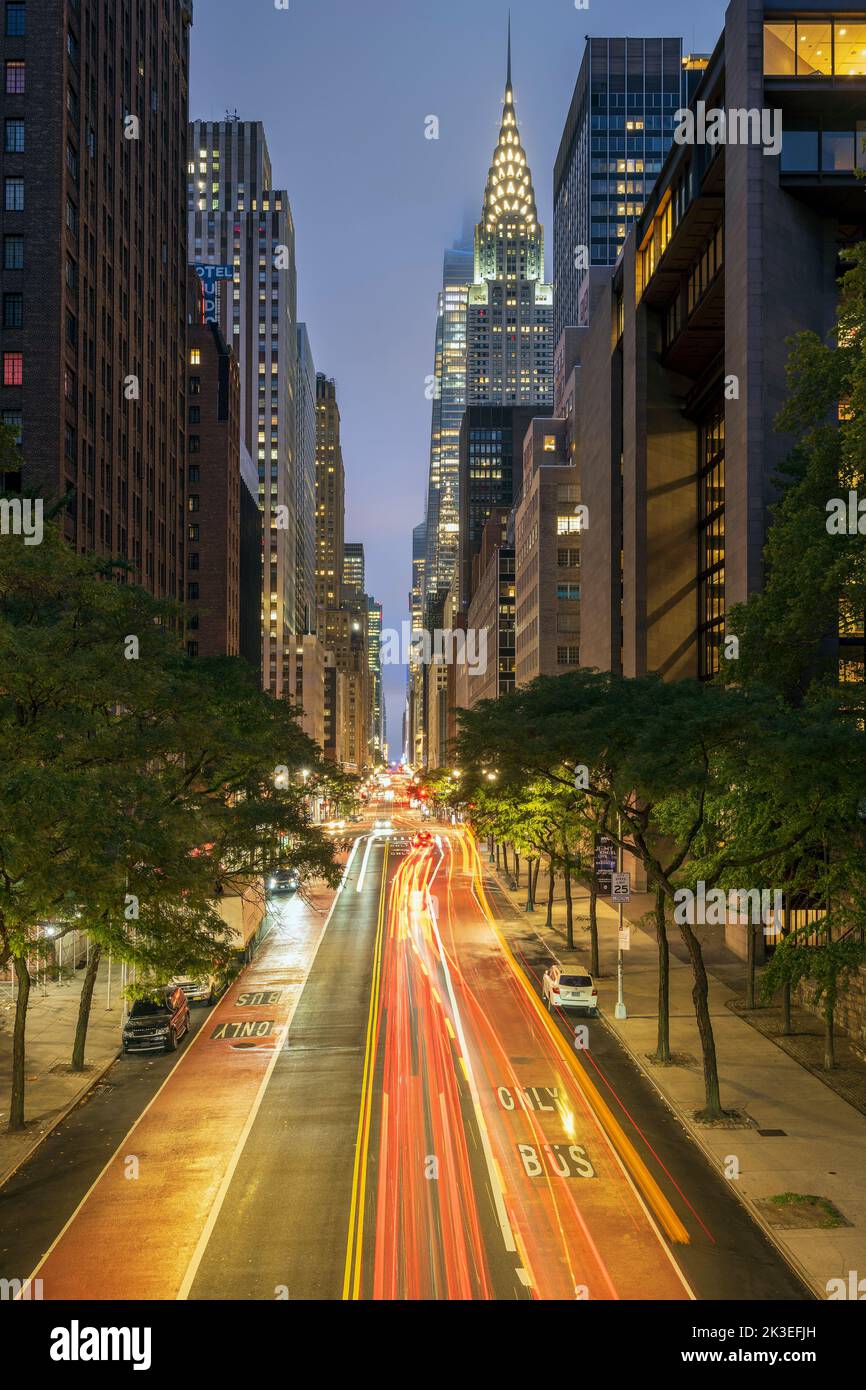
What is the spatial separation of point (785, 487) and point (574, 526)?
68.7 m

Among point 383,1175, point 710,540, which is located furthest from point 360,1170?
point 710,540

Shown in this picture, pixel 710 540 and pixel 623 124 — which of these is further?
pixel 623 124

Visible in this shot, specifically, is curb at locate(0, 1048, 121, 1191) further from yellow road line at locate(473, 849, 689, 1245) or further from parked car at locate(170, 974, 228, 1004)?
yellow road line at locate(473, 849, 689, 1245)

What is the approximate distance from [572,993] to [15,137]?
51.0 meters

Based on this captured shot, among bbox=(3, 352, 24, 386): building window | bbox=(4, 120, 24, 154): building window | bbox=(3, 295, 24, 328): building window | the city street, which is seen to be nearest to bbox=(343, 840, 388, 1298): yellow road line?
the city street

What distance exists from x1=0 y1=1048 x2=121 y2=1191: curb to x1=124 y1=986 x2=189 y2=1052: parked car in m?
0.69

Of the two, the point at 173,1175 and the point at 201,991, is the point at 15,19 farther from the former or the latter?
the point at 173,1175

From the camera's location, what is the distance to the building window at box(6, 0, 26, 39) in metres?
54.6

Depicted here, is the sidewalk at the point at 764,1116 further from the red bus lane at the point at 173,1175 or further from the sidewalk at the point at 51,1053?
the sidewalk at the point at 51,1053

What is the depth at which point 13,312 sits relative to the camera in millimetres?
54250

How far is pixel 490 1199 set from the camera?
17.7 meters

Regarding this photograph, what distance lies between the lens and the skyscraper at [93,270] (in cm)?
5428

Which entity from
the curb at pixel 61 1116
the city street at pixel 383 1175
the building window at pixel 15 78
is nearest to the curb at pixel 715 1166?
the city street at pixel 383 1175

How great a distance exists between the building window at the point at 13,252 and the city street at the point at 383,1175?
135ft
